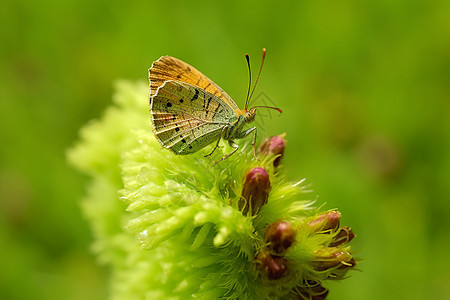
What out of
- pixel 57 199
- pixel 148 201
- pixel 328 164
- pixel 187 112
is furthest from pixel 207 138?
pixel 57 199

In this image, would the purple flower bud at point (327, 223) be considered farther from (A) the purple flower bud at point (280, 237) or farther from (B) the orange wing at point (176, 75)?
(B) the orange wing at point (176, 75)

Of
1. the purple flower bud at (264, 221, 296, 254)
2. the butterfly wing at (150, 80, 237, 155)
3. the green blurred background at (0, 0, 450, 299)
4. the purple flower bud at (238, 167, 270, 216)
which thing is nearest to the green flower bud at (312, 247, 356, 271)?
the purple flower bud at (264, 221, 296, 254)

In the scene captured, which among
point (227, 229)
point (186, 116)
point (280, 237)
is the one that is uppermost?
point (186, 116)

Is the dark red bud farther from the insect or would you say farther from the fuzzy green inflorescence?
the insect

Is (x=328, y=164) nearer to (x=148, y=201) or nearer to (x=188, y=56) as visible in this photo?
(x=188, y=56)

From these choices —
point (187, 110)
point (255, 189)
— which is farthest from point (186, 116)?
point (255, 189)

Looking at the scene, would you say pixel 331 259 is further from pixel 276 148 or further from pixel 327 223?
pixel 276 148

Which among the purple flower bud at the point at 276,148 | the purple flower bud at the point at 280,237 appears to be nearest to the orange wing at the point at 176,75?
the purple flower bud at the point at 276,148

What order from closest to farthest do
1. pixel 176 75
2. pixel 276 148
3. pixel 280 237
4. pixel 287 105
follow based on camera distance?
pixel 280 237 → pixel 276 148 → pixel 176 75 → pixel 287 105
